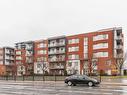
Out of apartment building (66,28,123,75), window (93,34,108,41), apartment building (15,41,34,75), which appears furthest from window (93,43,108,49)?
apartment building (15,41,34,75)

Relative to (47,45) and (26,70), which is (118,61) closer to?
(47,45)

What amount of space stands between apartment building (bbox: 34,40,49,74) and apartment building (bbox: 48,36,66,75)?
2.32m

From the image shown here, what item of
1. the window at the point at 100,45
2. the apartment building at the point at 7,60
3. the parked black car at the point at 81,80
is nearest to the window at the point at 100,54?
the window at the point at 100,45

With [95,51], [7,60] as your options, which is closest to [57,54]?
[95,51]

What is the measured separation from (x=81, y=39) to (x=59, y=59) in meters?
12.2

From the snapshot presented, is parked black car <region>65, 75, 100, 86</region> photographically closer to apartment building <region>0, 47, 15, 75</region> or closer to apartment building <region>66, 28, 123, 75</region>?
apartment building <region>66, 28, 123, 75</region>

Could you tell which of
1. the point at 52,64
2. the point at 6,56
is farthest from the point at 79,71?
the point at 6,56

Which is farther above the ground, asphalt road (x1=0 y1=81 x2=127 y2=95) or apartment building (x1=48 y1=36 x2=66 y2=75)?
apartment building (x1=48 y1=36 x2=66 y2=75)

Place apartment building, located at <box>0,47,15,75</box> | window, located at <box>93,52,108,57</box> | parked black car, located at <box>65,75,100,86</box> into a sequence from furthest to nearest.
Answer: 1. apartment building, located at <box>0,47,15,75</box>
2. window, located at <box>93,52,108,57</box>
3. parked black car, located at <box>65,75,100,86</box>

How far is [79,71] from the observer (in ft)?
286

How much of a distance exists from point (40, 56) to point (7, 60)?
29.9 m

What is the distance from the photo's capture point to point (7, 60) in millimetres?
126625

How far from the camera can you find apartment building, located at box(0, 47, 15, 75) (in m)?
124

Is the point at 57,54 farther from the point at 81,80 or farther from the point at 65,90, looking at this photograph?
the point at 65,90
